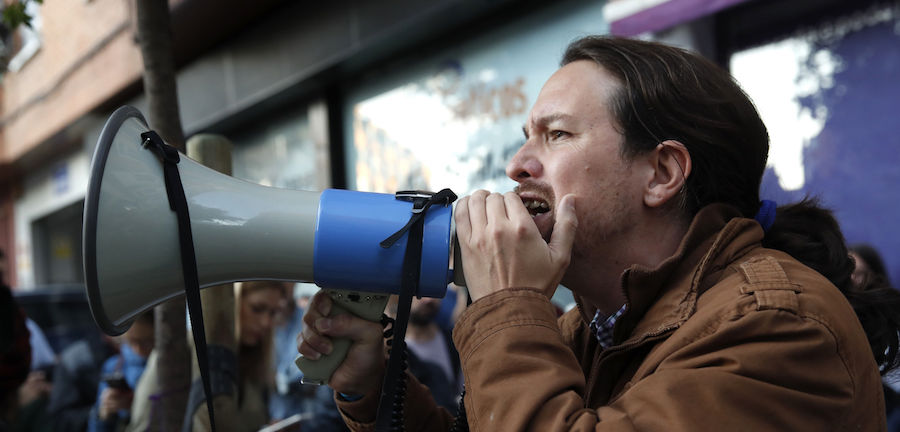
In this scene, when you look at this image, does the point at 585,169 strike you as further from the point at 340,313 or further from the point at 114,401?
the point at 114,401

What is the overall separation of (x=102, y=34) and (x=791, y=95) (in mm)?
8898

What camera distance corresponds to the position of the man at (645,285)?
1.15 meters

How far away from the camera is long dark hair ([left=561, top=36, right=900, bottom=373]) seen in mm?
1638

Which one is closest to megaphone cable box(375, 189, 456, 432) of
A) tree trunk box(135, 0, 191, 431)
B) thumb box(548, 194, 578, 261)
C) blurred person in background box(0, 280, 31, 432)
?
thumb box(548, 194, 578, 261)

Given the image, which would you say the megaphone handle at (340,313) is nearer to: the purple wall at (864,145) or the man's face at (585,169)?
the man's face at (585,169)

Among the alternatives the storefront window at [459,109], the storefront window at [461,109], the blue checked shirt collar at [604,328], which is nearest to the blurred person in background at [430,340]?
the storefront window at [461,109]

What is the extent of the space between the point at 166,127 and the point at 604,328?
1.39 metres

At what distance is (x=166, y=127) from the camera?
7.01 ft

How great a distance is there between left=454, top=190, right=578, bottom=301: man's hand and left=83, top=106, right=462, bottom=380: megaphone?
86 millimetres

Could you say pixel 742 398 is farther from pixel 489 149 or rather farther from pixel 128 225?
pixel 489 149

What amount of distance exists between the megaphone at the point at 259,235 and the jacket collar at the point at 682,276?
372 mm

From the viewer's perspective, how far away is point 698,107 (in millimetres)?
1645

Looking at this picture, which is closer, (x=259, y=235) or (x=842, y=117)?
(x=259, y=235)

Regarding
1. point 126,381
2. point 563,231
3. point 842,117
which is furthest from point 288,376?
point 842,117
